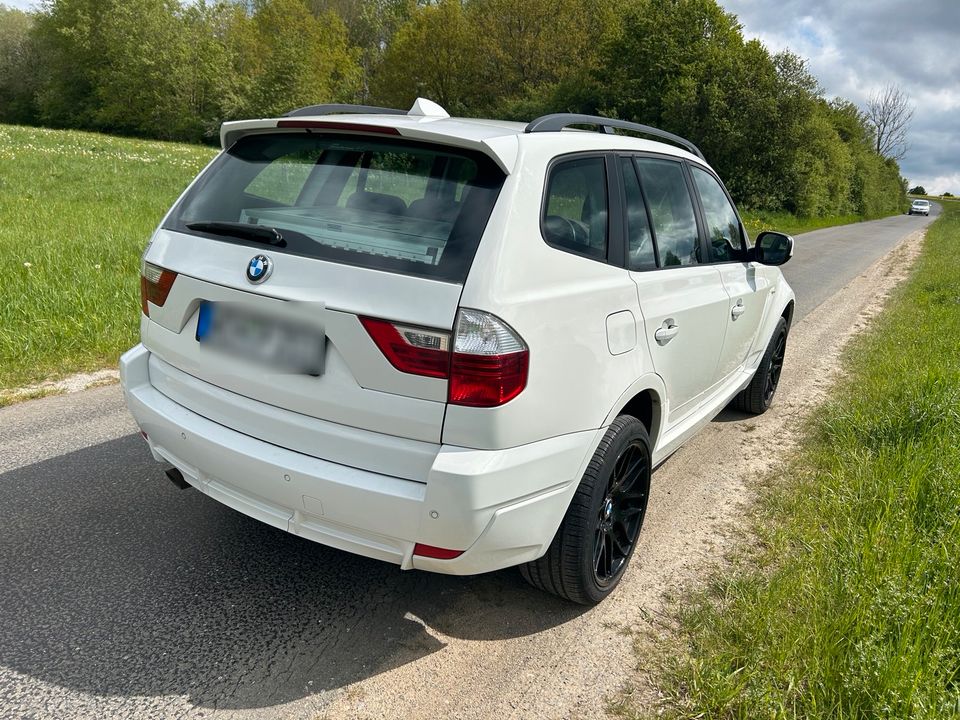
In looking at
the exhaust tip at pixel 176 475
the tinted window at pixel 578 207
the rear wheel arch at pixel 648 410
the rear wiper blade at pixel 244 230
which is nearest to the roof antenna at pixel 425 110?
the tinted window at pixel 578 207

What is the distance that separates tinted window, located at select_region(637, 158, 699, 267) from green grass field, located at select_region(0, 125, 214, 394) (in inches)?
178

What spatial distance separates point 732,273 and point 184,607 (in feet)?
10.7

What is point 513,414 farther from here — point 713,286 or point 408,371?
point 713,286

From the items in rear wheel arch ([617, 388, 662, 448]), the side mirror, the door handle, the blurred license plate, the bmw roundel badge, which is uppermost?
the side mirror

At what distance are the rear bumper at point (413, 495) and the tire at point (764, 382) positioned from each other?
307 centimetres

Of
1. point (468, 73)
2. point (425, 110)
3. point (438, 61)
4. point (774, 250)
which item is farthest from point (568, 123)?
point (438, 61)

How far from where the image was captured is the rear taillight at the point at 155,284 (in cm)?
272

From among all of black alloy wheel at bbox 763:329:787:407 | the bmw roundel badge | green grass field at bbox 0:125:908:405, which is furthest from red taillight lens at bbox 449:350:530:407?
green grass field at bbox 0:125:908:405

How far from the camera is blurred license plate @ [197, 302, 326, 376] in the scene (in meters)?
2.29

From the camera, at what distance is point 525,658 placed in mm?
2529

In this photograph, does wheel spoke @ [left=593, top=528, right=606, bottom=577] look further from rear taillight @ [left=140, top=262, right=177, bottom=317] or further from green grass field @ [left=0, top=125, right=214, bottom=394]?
green grass field @ [left=0, top=125, right=214, bottom=394]

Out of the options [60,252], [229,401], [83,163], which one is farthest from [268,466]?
[83,163]

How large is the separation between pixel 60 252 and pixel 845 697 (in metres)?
8.76

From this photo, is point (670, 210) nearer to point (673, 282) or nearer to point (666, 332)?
point (673, 282)
